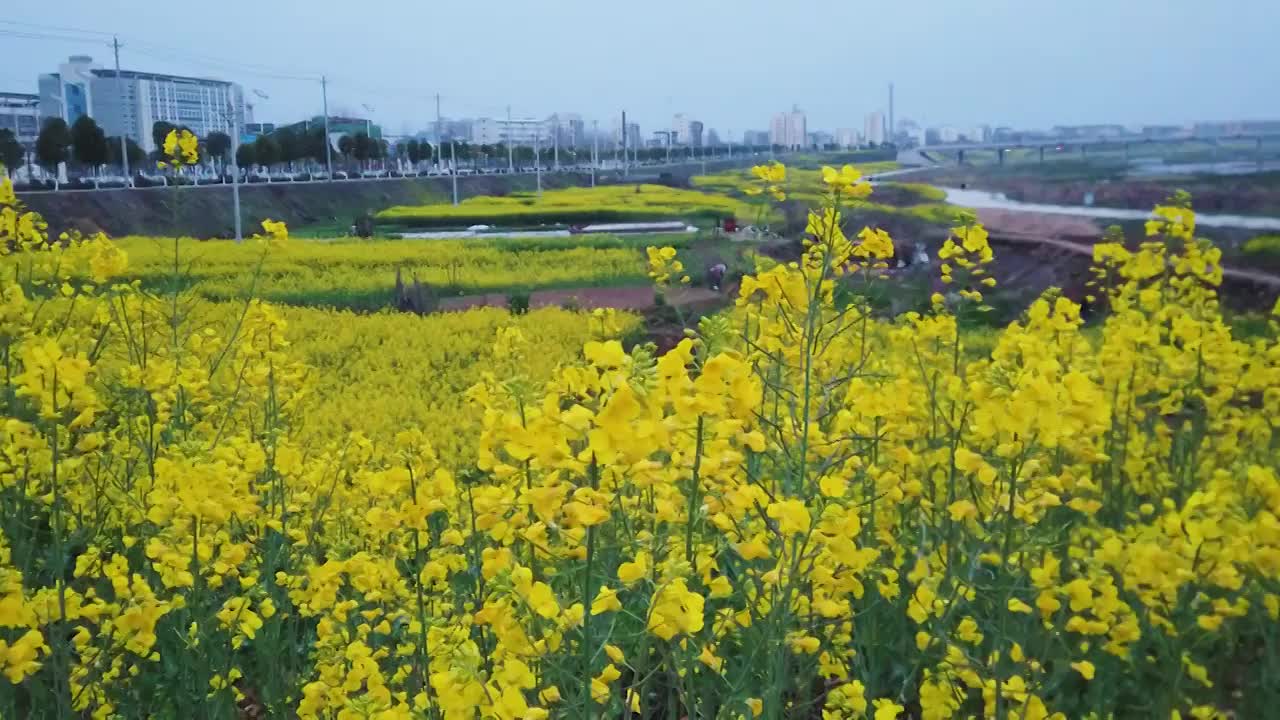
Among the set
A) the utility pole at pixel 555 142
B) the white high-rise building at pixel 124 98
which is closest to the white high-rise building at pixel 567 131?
the utility pole at pixel 555 142

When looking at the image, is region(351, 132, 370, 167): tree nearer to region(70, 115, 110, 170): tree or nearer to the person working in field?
region(70, 115, 110, 170): tree

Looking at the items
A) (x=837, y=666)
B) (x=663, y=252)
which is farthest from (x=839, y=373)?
(x=837, y=666)

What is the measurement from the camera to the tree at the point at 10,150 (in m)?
5.86

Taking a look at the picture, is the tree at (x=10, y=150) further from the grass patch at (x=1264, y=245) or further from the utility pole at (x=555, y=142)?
the grass patch at (x=1264, y=245)

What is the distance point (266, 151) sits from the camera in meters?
6.75

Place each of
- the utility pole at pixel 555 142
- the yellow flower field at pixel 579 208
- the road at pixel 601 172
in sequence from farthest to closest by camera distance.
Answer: the utility pole at pixel 555 142
the yellow flower field at pixel 579 208
the road at pixel 601 172

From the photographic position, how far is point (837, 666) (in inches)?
98.2

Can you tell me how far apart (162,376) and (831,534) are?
219 centimetres

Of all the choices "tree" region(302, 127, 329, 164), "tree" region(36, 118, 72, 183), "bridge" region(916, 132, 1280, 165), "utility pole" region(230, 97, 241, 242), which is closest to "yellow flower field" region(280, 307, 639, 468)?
"utility pole" region(230, 97, 241, 242)

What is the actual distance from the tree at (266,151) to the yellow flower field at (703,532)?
2.31m

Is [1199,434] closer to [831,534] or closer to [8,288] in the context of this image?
[831,534]

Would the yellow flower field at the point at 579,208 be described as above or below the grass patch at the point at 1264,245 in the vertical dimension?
above

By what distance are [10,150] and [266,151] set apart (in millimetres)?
1465

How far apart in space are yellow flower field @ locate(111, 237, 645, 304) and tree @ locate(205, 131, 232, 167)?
539mm
